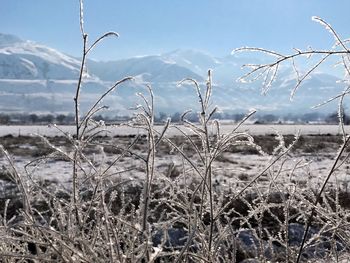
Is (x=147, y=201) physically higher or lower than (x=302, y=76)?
lower

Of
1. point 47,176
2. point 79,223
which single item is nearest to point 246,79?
point 79,223

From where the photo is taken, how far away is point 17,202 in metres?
7.09

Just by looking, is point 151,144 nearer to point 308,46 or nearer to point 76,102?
point 76,102

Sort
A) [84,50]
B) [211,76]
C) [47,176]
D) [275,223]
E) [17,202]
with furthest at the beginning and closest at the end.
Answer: [47,176] < [17,202] < [275,223] < [84,50] < [211,76]

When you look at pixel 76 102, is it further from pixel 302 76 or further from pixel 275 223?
pixel 275 223

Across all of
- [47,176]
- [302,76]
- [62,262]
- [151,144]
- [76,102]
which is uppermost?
[302,76]

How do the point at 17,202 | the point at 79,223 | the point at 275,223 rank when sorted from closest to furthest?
the point at 79,223, the point at 275,223, the point at 17,202

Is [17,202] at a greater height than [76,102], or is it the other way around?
[76,102]

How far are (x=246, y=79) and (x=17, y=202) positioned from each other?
21.2 ft

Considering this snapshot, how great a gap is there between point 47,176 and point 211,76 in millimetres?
10561

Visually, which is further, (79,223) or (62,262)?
(79,223)

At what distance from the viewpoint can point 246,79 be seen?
1.35 metres

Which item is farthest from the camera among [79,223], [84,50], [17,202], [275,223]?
[17,202]

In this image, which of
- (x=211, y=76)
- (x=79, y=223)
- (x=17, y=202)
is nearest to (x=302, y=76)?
(x=211, y=76)
